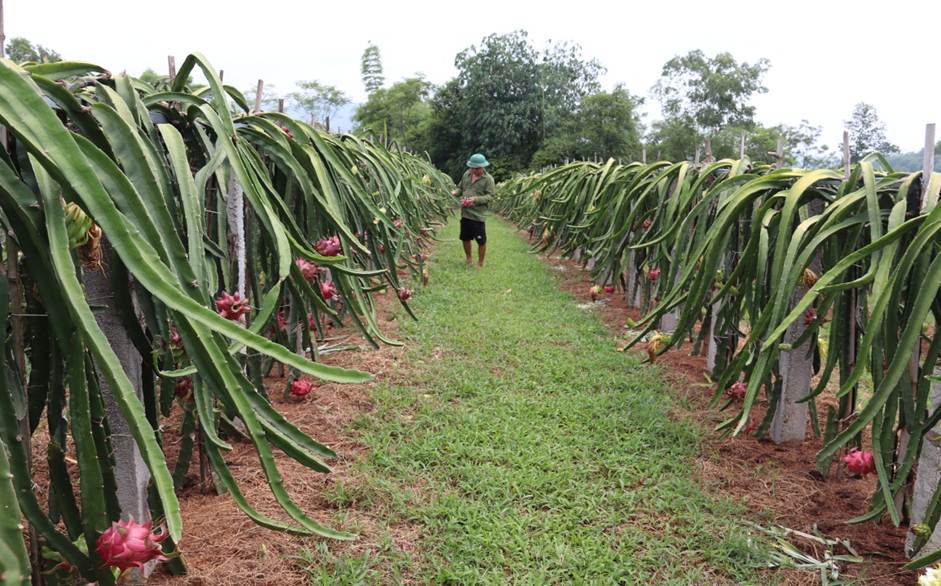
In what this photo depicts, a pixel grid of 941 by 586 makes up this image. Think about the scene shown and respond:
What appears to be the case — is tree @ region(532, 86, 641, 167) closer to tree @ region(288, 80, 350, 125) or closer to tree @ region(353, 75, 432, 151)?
tree @ region(353, 75, 432, 151)

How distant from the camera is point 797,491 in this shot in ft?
6.29

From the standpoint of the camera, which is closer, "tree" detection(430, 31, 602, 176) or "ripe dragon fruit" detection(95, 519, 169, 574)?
"ripe dragon fruit" detection(95, 519, 169, 574)

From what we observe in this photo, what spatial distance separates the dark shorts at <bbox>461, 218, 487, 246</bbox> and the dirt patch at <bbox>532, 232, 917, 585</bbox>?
11.1 ft

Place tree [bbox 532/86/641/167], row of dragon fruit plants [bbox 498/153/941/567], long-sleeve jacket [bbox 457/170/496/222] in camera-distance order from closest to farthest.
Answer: row of dragon fruit plants [bbox 498/153/941/567] < long-sleeve jacket [bbox 457/170/496/222] < tree [bbox 532/86/641/167]

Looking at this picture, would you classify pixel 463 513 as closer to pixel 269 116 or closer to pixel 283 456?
pixel 283 456

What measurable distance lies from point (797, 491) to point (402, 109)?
24.8 metres

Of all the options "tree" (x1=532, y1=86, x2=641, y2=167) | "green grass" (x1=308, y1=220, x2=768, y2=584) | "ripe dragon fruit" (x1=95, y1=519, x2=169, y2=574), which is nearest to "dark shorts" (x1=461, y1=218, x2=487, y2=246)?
"green grass" (x1=308, y1=220, x2=768, y2=584)

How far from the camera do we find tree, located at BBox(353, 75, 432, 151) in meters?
24.6

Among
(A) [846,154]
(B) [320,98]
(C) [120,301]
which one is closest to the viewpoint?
(C) [120,301]

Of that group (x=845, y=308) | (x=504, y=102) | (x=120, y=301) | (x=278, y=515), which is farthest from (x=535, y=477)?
(x=504, y=102)

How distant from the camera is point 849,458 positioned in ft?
5.20

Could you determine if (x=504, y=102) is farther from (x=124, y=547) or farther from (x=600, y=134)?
(x=124, y=547)

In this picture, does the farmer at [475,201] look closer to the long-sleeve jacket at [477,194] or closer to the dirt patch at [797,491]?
the long-sleeve jacket at [477,194]

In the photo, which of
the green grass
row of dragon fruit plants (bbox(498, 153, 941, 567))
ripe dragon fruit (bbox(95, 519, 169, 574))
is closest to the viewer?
ripe dragon fruit (bbox(95, 519, 169, 574))
